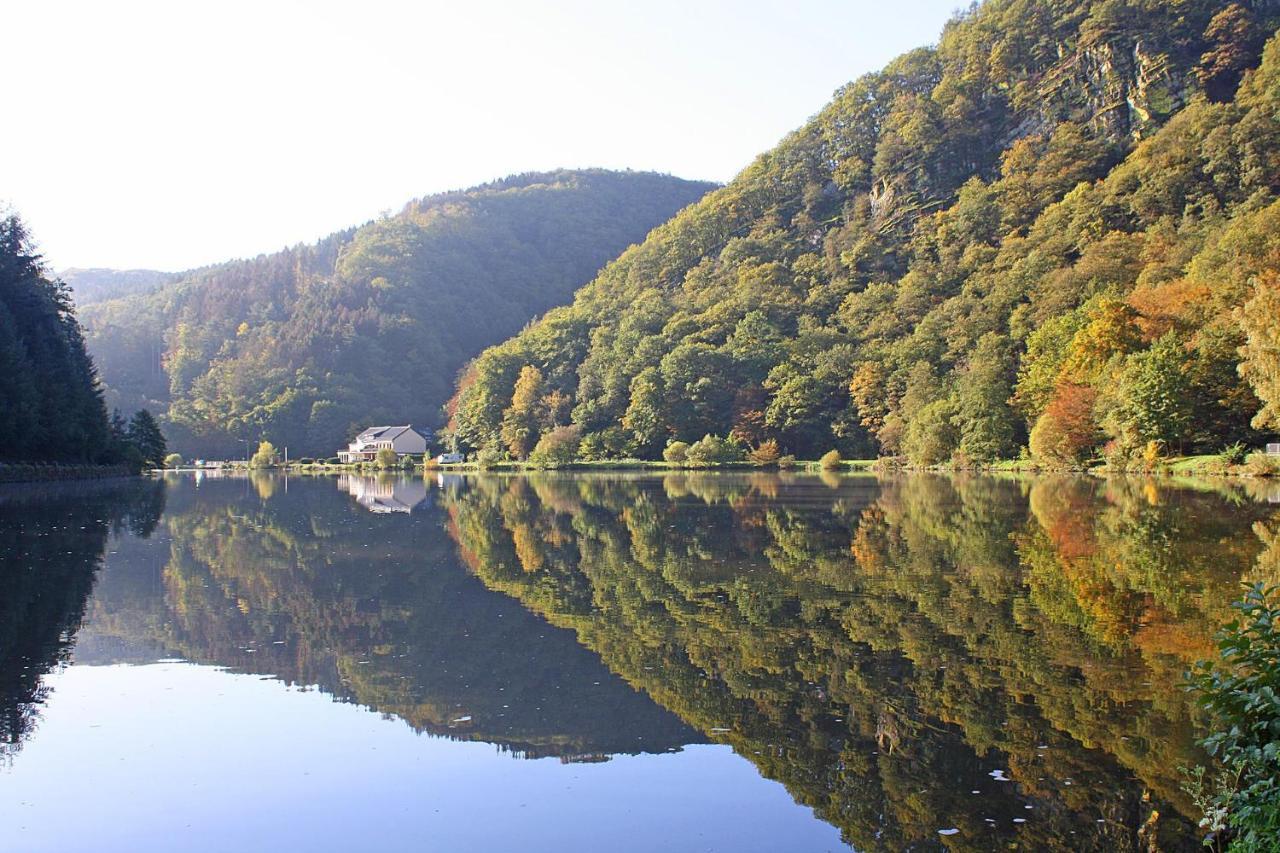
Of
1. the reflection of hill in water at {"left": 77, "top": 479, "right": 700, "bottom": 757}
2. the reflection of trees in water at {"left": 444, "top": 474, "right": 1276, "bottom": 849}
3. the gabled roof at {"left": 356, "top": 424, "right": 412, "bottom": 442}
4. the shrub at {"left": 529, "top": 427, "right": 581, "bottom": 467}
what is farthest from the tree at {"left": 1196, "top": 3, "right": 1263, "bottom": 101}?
the reflection of hill in water at {"left": 77, "top": 479, "right": 700, "bottom": 757}

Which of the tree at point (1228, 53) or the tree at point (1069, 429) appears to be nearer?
the tree at point (1069, 429)

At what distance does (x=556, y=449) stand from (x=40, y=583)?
77465 mm

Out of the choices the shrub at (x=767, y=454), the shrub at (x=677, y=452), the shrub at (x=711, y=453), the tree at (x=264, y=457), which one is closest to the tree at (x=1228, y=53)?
the shrub at (x=767, y=454)

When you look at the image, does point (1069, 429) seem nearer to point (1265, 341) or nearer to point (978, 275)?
point (1265, 341)

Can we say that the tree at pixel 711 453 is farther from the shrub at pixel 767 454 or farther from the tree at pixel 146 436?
the tree at pixel 146 436

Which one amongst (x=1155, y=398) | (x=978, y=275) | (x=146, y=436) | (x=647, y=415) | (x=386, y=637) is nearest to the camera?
(x=386, y=637)

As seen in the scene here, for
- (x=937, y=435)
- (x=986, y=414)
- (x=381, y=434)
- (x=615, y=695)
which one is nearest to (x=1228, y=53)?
(x=986, y=414)

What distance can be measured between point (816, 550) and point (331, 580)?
367 inches

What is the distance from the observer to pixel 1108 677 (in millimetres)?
9477

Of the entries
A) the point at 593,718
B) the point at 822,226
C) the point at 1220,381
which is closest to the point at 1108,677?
the point at 593,718

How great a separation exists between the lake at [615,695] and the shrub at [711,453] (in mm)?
63485

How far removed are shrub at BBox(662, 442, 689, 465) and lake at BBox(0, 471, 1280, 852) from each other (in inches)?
2572

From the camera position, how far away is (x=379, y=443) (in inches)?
5049

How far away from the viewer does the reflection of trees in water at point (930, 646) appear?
673 centimetres
